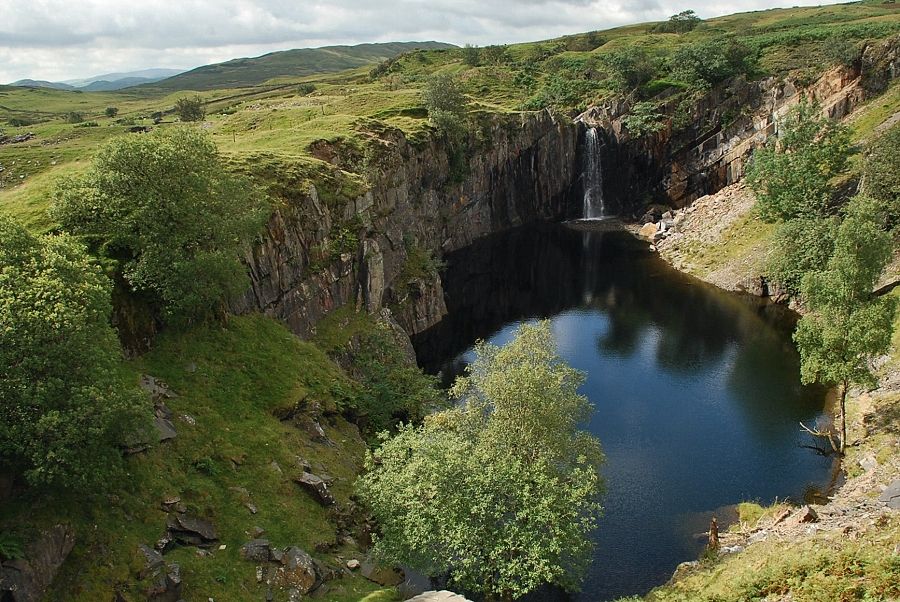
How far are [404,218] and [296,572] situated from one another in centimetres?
5435

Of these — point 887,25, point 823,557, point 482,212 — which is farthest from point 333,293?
point 887,25

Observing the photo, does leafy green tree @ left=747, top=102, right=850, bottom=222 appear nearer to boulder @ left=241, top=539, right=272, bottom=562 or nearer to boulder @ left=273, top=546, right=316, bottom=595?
boulder @ left=273, top=546, right=316, bottom=595

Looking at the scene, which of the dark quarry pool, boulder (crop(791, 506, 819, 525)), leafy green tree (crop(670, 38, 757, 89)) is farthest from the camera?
leafy green tree (crop(670, 38, 757, 89))

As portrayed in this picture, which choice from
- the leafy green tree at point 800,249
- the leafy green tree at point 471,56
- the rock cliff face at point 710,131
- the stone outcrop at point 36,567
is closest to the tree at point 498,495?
Answer: the stone outcrop at point 36,567

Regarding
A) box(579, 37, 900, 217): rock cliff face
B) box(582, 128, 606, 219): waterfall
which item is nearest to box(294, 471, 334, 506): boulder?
box(579, 37, 900, 217): rock cliff face

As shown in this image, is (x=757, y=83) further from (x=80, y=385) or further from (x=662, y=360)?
(x=80, y=385)

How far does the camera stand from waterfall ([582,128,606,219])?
114 m

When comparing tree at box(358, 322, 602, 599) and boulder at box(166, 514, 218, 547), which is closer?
boulder at box(166, 514, 218, 547)

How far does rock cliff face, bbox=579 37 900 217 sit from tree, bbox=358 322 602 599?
85160mm

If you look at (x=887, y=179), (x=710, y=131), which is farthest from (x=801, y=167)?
(x=710, y=131)

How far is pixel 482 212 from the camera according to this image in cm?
10556

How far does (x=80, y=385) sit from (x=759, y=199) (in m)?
82.0

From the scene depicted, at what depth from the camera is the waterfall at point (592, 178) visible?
11425 cm

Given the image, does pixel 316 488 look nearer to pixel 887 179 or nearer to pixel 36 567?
pixel 36 567
